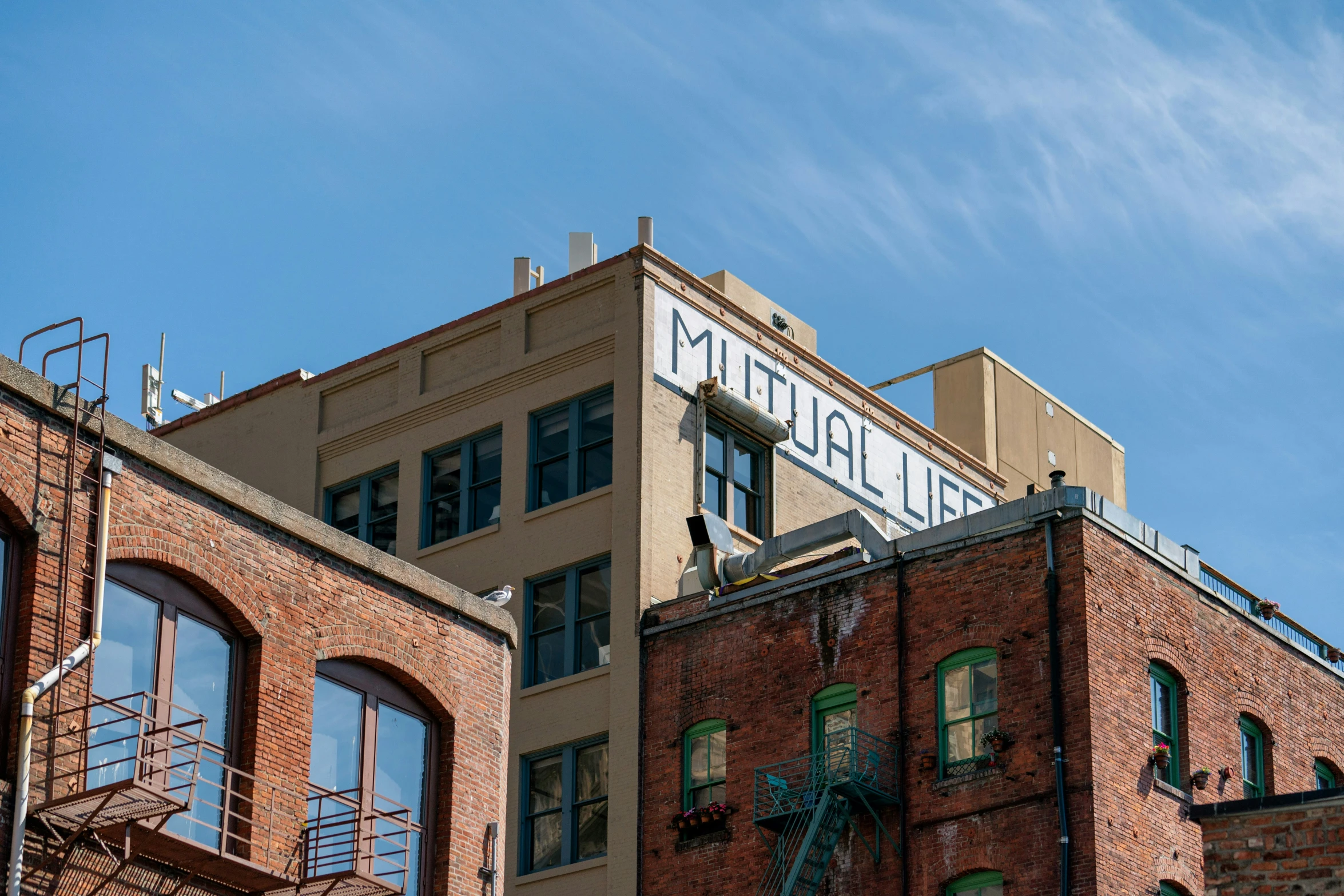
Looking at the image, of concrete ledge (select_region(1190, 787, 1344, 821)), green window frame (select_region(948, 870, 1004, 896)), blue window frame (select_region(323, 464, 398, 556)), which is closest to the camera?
concrete ledge (select_region(1190, 787, 1344, 821))

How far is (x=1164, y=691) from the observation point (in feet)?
121

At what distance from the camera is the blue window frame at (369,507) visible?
1750 inches

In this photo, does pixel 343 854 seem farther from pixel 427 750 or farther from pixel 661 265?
pixel 661 265

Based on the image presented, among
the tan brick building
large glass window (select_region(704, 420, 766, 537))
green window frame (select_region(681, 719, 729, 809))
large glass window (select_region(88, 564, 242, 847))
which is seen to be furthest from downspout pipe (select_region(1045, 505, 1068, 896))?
large glass window (select_region(88, 564, 242, 847))

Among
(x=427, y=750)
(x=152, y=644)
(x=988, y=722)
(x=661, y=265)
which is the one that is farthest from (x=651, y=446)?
(x=152, y=644)

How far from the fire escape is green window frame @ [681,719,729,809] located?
1516 centimetres

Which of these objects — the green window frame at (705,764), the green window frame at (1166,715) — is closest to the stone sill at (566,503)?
the green window frame at (705,764)

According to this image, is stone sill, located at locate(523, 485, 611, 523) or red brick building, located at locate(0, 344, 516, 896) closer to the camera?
red brick building, located at locate(0, 344, 516, 896)

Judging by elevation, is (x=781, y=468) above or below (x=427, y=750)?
above

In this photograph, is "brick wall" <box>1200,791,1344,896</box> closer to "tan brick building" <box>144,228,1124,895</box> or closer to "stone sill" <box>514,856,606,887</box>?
"tan brick building" <box>144,228,1124,895</box>

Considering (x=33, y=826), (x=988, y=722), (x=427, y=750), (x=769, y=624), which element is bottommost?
(x=33, y=826)

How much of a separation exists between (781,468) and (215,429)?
13385mm

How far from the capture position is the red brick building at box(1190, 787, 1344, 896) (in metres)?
18.4

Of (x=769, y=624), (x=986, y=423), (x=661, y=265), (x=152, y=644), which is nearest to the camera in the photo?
(x=152, y=644)
